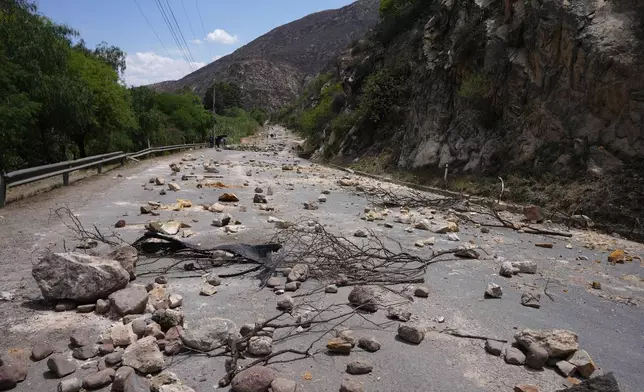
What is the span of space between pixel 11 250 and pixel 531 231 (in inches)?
338

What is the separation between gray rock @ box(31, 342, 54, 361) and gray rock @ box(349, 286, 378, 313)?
8.26 ft

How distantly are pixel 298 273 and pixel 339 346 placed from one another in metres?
1.70

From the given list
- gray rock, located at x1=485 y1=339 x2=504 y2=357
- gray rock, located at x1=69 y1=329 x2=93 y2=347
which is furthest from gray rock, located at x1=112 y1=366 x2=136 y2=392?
gray rock, located at x1=485 y1=339 x2=504 y2=357

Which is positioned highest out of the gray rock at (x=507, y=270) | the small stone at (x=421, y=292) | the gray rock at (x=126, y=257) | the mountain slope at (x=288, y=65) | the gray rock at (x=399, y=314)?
the mountain slope at (x=288, y=65)

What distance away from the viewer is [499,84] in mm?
14961

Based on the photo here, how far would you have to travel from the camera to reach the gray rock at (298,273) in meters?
4.94

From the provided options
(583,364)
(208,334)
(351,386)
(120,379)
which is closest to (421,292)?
(583,364)

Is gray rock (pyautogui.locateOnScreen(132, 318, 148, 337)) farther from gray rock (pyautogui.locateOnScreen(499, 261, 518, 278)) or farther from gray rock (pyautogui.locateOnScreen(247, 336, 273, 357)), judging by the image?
gray rock (pyautogui.locateOnScreen(499, 261, 518, 278))

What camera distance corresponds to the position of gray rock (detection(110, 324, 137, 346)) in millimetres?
3330

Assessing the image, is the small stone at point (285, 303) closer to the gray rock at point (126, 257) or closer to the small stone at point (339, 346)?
the small stone at point (339, 346)

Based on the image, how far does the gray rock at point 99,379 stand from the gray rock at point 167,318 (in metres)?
0.74

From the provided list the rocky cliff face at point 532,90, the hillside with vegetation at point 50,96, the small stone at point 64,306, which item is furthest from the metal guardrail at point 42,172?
the rocky cliff face at point 532,90

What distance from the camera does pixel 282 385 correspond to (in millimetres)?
2844

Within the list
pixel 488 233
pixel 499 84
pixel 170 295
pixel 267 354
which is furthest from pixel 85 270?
pixel 499 84
